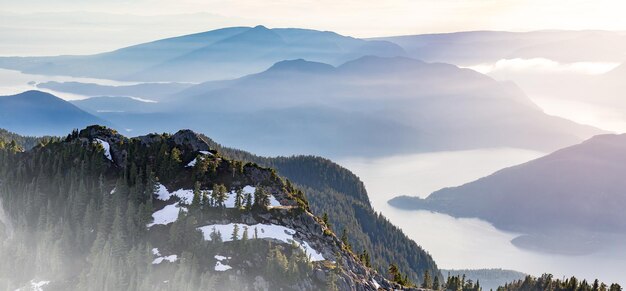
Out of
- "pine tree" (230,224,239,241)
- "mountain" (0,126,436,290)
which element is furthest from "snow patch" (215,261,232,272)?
"pine tree" (230,224,239,241)

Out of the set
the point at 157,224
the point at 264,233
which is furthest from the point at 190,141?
the point at 264,233

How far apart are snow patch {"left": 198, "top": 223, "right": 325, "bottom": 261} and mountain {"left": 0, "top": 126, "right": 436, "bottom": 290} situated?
30cm

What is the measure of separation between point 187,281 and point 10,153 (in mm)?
70298

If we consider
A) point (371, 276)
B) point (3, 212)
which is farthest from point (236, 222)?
point (3, 212)

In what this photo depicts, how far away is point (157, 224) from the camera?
5231 inches

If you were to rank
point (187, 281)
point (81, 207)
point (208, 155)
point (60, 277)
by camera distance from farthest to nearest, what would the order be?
1. point (208, 155)
2. point (81, 207)
3. point (60, 277)
4. point (187, 281)

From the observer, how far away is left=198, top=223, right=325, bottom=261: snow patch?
423ft

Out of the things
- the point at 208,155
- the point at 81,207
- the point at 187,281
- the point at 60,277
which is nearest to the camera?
the point at 187,281

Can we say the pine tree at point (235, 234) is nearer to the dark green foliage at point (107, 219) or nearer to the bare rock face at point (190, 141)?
the dark green foliage at point (107, 219)

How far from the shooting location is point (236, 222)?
438ft

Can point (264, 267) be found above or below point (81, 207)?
below

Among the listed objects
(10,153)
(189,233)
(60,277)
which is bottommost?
(60,277)

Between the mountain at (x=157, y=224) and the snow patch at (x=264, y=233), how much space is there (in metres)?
0.30

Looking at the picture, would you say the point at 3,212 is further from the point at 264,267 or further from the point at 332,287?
the point at 332,287
